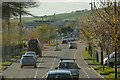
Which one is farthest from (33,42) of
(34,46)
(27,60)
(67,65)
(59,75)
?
(59,75)

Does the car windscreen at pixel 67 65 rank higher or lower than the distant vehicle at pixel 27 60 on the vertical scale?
higher

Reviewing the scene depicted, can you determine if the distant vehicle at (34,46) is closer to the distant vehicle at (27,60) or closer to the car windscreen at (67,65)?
the distant vehicle at (27,60)

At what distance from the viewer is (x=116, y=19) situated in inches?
1150

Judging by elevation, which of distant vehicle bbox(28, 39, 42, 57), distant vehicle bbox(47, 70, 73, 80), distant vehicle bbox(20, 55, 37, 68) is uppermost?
distant vehicle bbox(28, 39, 42, 57)

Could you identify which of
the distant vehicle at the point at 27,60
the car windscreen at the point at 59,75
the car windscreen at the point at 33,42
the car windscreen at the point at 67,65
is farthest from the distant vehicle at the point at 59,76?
the car windscreen at the point at 33,42

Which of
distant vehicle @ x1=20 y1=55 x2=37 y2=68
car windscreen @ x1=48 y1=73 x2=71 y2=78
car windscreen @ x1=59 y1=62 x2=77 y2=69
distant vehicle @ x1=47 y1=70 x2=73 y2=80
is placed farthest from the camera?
distant vehicle @ x1=20 y1=55 x2=37 y2=68

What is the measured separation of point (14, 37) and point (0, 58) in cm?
1987

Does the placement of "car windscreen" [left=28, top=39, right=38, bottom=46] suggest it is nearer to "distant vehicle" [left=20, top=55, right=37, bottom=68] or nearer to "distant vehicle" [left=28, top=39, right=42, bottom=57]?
"distant vehicle" [left=28, top=39, right=42, bottom=57]

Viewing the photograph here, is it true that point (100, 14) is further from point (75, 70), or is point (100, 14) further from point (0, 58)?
point (0, 58)

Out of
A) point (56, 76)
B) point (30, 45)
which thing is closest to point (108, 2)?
point (56, 76)

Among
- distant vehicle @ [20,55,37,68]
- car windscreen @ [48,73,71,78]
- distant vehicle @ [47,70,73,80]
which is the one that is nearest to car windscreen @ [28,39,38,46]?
distant vehicle @ [20,55,37,68]

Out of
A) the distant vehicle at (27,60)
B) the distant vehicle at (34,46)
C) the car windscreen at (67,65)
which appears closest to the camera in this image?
the car windscreen at (67,65)

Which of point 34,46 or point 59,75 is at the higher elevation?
point 34,46

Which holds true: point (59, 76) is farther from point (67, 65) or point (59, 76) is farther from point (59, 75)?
point (67, 65)
